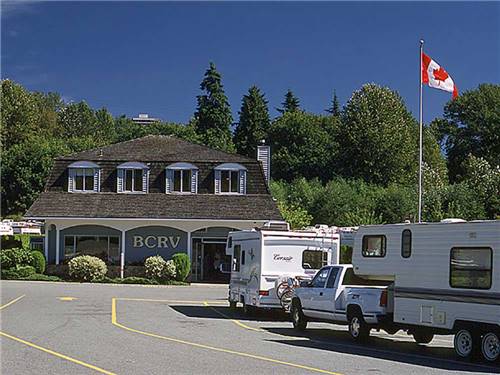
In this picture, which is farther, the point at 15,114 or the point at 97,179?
the point at 15,114

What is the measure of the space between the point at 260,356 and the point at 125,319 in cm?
890

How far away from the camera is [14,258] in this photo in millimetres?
46000

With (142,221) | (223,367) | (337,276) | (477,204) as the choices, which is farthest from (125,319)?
(477,204)

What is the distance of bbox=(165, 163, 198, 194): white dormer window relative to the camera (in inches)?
1949

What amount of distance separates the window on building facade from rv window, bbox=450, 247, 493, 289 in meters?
33.4

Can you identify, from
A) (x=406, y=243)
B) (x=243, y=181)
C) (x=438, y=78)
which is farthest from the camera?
(x=243, y=181)

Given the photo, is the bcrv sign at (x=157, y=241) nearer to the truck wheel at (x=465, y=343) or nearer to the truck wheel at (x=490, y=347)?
the truck wheel at (x=465, y=343)

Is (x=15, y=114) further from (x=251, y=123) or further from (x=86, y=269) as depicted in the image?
(x=86, y=269)

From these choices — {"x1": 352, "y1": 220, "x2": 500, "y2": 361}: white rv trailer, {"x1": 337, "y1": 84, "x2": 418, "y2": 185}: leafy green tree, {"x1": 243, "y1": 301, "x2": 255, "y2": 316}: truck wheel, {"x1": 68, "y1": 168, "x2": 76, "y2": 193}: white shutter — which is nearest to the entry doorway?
{"x1": 68, "y1": 168, "x2": 76, "y2": 193}: white shutter

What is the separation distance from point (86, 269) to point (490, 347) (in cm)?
3195

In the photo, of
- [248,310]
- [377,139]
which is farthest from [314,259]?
[377,139]

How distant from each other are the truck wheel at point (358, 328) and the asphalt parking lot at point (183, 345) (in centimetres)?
38

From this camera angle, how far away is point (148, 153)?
51.5 m

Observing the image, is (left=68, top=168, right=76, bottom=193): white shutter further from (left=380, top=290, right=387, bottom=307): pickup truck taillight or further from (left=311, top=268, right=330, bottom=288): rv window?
(left=380, top=290, right=387, bottom=307): pickup truck taillight
